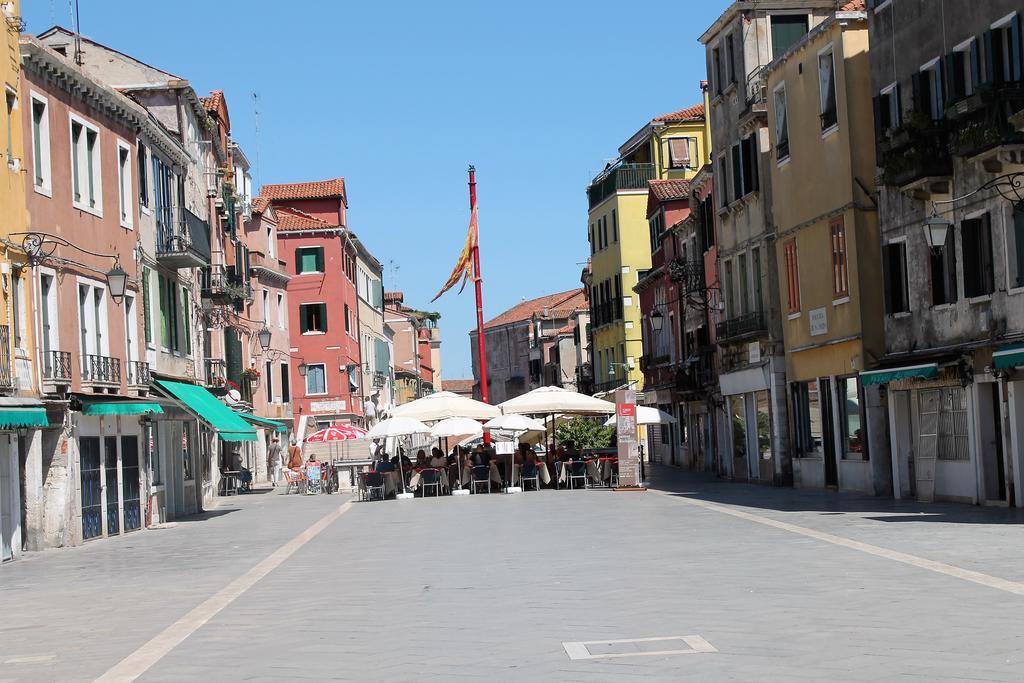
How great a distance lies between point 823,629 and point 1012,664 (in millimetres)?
2027

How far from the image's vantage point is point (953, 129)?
2544cm

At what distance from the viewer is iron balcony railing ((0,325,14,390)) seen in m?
23.3

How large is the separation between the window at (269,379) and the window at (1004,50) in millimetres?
44529

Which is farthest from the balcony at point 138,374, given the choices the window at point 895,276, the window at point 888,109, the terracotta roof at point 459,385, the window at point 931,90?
the terracotta roof at point 459,385

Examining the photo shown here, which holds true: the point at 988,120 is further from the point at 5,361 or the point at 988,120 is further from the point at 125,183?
the point at 125,183

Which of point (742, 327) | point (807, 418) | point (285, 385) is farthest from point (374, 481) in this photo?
point (285, 385)

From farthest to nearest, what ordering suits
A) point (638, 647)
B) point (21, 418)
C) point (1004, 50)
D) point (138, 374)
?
point (138, 374) → point (1004, 50) → point (21, 418) → point (638, 647)

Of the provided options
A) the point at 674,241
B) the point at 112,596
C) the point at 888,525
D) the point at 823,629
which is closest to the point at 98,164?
the point at 112,596

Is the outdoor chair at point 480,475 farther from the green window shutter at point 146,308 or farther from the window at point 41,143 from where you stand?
the window at point 41,143

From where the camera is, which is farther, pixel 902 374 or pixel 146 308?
pixel 146 308

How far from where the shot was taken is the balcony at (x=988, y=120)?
23.0 m

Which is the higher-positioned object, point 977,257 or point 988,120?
point 988,120

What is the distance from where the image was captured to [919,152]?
86.2ft

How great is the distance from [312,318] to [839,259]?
149 ft
